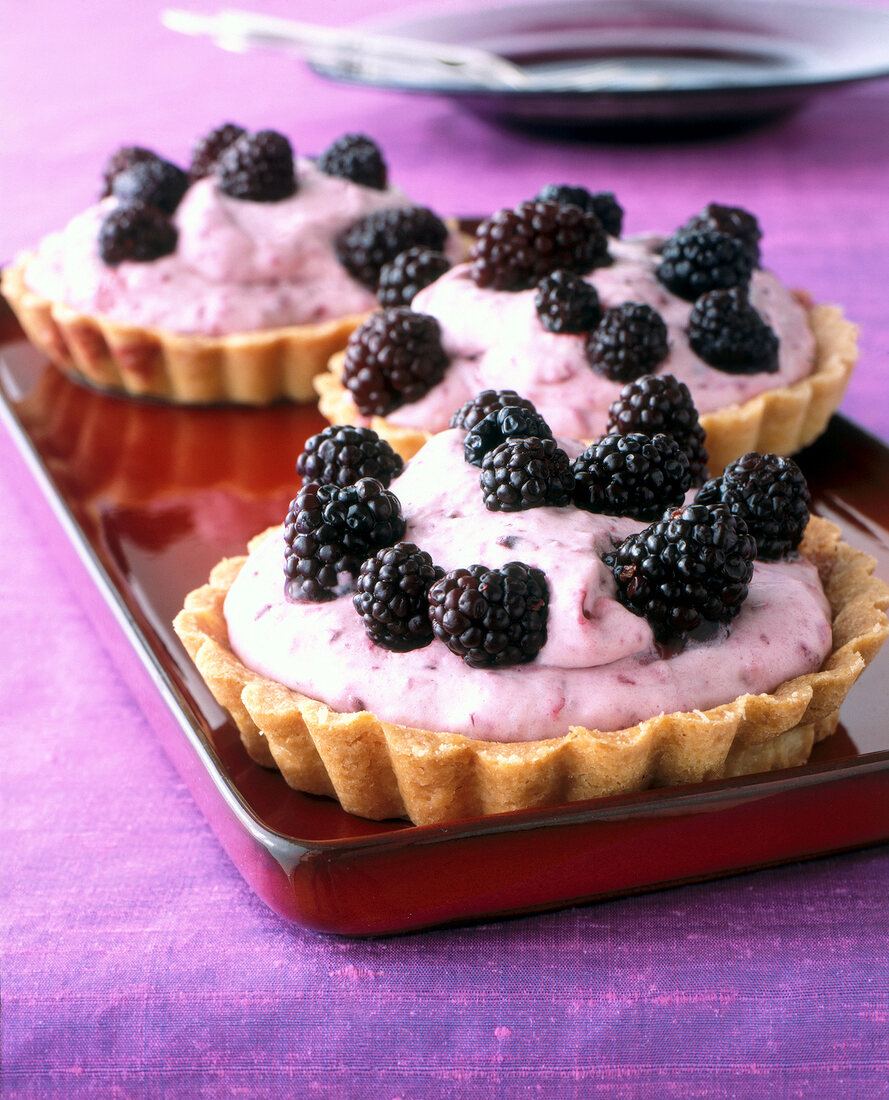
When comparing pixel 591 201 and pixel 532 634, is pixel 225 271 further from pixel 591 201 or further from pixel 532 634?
pixel 532 634

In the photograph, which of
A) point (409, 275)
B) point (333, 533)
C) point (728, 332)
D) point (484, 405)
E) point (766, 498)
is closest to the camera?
point (333, 533)

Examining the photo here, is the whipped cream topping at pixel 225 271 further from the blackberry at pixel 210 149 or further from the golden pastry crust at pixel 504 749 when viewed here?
the golden pastry crust at pixel 504 749

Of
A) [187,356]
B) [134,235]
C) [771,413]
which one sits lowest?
[187,356]

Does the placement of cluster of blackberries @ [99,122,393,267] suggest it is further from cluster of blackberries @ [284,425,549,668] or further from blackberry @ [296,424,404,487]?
cluster of blackberries @ [284,425,549,668]

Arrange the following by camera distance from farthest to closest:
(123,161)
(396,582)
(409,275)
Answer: (123,161), (409,275), (396,582)

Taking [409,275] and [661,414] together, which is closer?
[661,414]

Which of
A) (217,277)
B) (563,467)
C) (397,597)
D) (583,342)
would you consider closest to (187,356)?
(217,277)
